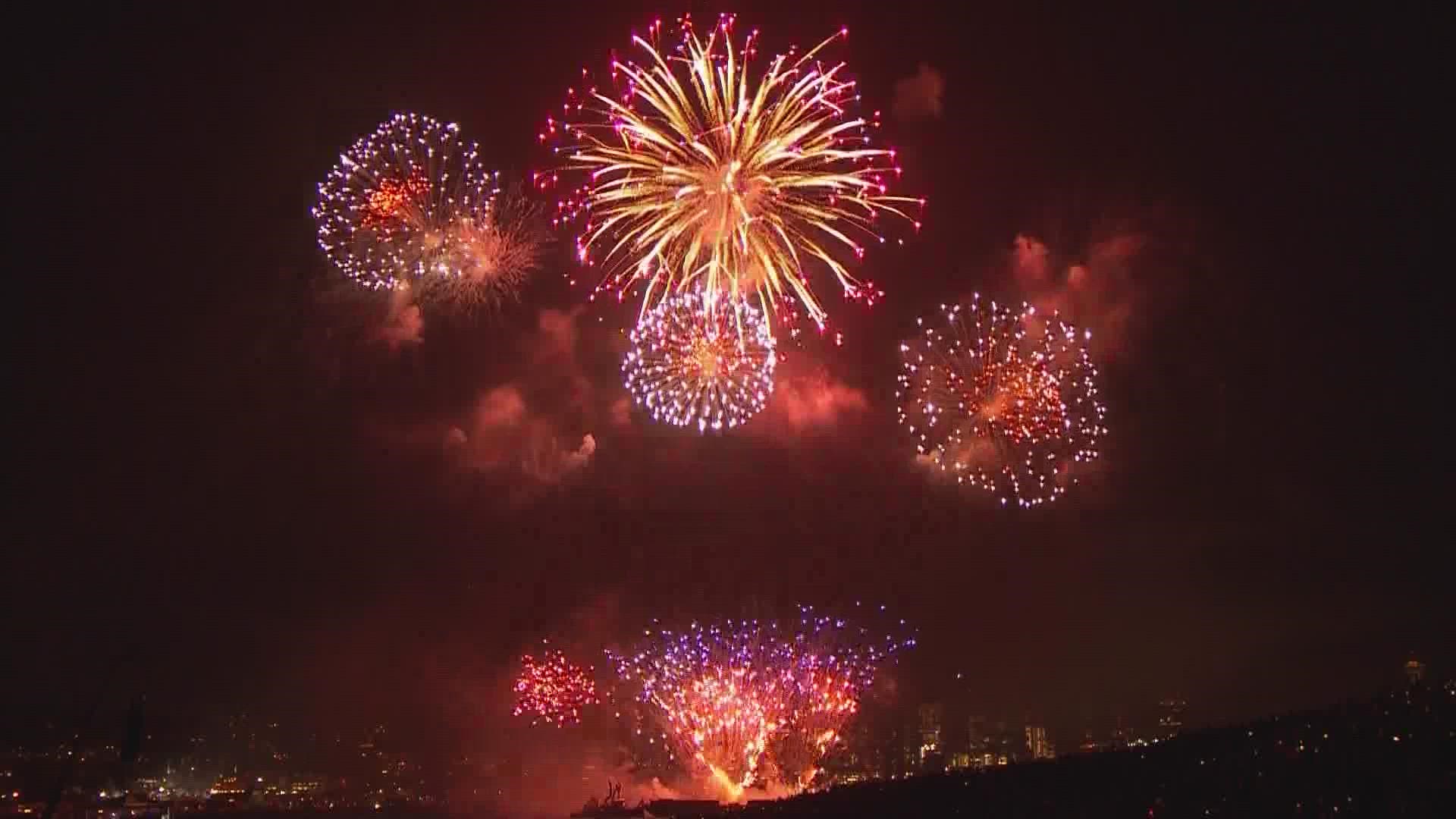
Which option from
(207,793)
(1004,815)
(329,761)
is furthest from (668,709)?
(329,761)

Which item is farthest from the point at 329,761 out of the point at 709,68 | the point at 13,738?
the point at 709,68

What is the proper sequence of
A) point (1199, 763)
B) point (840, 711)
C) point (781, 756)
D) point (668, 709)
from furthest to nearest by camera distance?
point (781, 756)
point (840, 711)
point (668, 709)
point (1199, 763)

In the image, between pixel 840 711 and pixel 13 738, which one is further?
pixel 13 738

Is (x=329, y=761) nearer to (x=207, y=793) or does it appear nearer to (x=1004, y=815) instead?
(x=207, y=793)

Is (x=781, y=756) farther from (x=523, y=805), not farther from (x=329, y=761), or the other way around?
(x=329, y=761)

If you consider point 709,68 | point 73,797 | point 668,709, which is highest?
point 709,68

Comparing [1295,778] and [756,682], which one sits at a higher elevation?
[756,682]

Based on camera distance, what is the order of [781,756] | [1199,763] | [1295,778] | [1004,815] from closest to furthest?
[1295,778] < [1199,763] < [1004,815] < [781,756]

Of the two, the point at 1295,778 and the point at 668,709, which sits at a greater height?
the point at 668,709

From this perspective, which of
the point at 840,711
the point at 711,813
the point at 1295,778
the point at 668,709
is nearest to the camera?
the point at 1295,778
